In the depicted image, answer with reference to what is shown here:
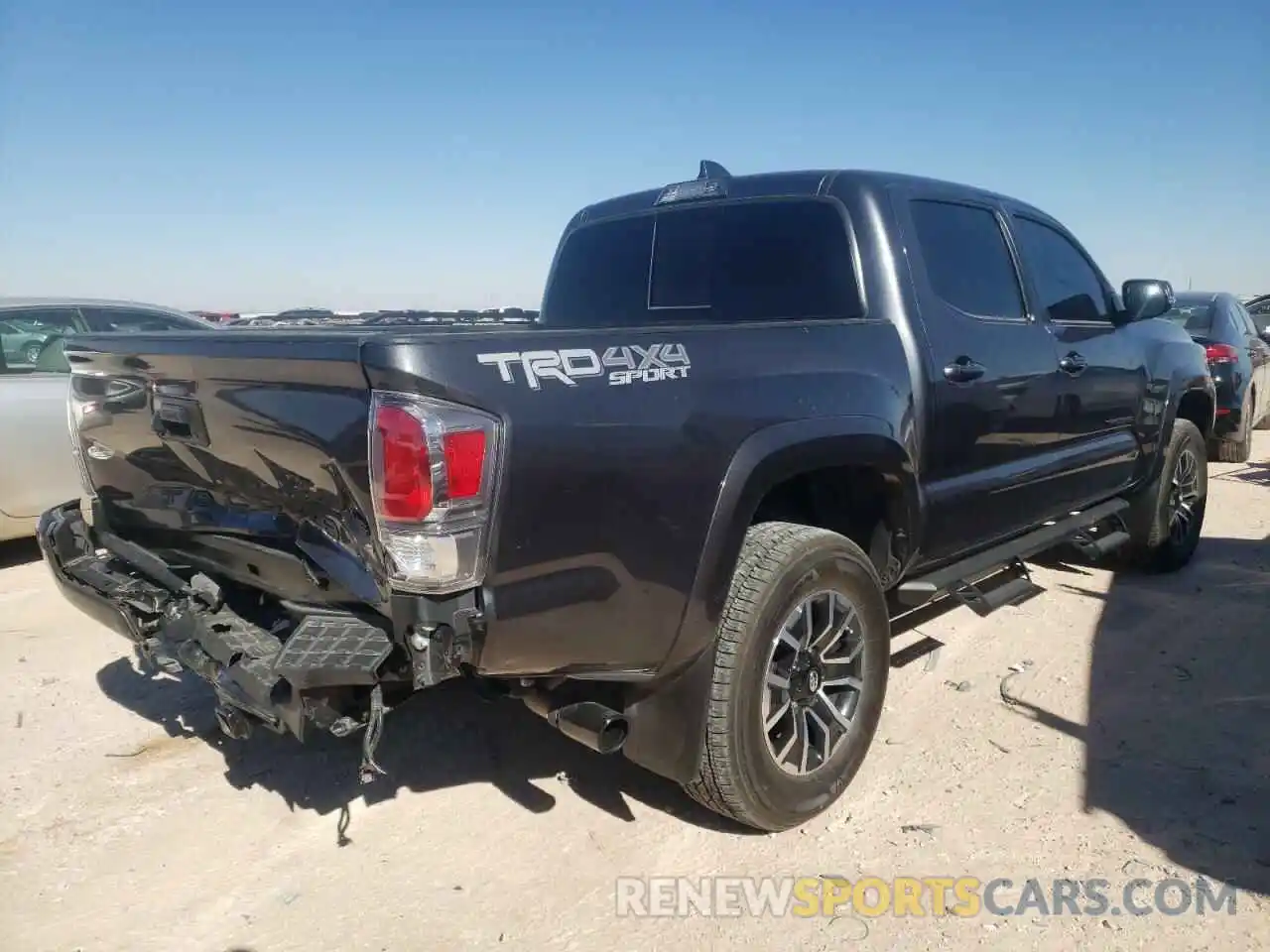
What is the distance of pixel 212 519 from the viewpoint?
8.95 ft

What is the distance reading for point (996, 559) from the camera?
3.96m

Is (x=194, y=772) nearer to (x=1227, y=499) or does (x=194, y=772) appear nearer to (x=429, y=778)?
(x=429, y=778)

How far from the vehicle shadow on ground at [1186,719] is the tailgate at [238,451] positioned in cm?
249

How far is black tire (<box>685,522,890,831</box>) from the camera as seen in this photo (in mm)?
2643

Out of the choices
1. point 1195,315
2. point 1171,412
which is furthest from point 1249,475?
point 1171,412

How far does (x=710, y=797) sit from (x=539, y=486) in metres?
1.18

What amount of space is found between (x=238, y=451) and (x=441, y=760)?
145 centimetres

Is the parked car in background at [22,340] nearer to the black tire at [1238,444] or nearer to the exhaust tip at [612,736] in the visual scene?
the exhaust tip at [612,736]

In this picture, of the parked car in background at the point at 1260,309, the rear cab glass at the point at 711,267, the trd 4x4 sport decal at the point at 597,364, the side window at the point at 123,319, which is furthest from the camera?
the parked car in background at the point at 1260,309

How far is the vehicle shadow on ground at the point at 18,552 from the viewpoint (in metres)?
6.14

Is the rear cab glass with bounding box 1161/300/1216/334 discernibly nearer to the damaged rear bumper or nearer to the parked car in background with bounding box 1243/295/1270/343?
the parked car in background with bounding box 1243/295/1270/343

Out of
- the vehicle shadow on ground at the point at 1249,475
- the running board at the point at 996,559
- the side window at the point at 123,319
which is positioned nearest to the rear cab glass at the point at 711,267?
the running board at the point at 996,559

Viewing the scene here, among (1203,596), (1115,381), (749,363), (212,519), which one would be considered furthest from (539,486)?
(1203,596)

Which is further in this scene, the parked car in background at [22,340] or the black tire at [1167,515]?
the parked car in background at [22,340]
